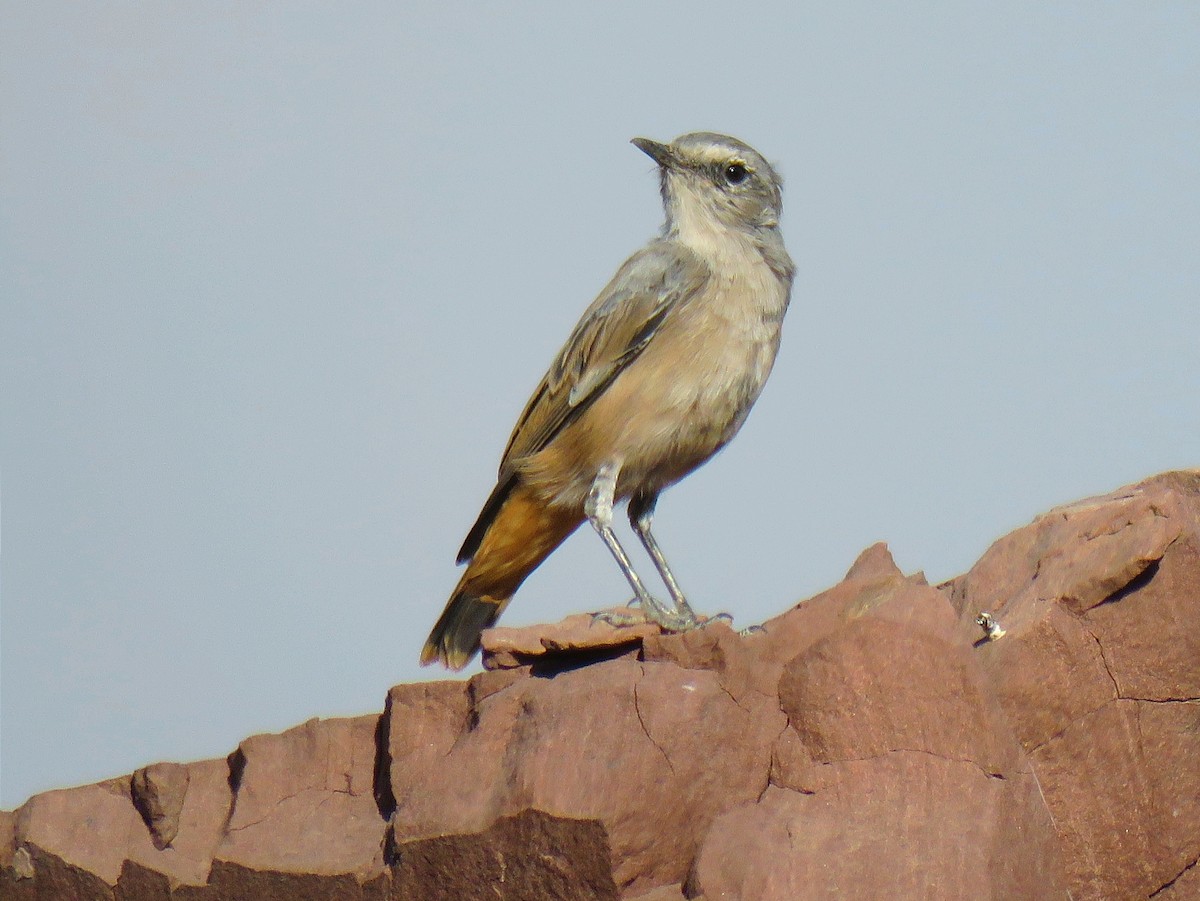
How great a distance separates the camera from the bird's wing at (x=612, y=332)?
828 centimetres

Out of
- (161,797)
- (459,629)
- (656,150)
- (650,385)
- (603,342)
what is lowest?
(161,797)

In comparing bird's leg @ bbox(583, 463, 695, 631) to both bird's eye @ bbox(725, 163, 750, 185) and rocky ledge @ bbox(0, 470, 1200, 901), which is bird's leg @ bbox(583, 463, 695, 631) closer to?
rocky ledge @ bbox(0, 470, 1200, 901)

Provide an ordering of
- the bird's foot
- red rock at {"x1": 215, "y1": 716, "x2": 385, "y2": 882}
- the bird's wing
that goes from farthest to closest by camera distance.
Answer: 1. the bird's wing
2. the bird's foot
3. red rock at {"x1": 215, "y1": 716, "x2": 385, "y2": 882}

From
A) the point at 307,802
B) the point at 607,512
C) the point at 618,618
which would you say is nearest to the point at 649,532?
the point at 607,512

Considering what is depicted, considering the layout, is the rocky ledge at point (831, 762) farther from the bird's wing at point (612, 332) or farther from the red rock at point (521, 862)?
the bird's wing at point (612, 332)

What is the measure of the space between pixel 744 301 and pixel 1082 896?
3.81 m

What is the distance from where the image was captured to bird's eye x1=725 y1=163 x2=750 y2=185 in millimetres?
8898

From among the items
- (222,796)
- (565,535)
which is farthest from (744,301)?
(222,796)

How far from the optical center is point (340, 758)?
702cm

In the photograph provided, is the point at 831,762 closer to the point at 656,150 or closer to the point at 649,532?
the point at 649,532

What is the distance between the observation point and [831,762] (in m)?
5.76

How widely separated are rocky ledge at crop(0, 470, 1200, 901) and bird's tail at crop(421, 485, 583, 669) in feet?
5.85

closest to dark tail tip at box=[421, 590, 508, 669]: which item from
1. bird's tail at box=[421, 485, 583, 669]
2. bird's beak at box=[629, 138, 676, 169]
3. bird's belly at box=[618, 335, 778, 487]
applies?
bird's tail at box=[421, 485, 583, 669]

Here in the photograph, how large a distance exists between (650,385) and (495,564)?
4.82 feet
